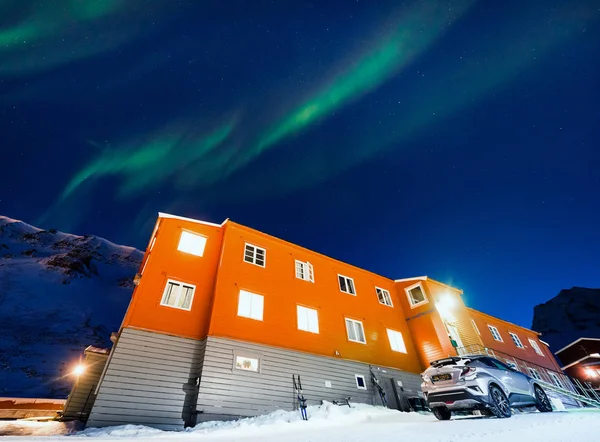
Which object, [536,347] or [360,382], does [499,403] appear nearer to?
[360,382]

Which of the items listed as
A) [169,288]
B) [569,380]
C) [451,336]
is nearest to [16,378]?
[169,288]

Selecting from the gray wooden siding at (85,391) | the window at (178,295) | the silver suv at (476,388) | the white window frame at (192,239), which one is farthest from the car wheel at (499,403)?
the gray wooden siding at (85,391)

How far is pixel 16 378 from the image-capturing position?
3756 cm

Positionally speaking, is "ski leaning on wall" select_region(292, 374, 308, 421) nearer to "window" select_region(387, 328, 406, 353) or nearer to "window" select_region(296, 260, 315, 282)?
"window" select_region(296, 260, 315, 282)

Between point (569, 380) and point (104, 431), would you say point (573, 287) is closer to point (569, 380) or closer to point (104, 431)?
point (569, 380)

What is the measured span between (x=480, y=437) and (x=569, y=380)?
4286 centimetres

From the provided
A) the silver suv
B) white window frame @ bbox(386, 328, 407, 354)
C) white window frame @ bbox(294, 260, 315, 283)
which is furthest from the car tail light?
white window frame @ bbox(386, 328, 407, 354)

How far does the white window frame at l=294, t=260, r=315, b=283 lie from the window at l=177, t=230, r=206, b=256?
6344mm

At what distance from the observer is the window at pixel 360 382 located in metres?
16.0

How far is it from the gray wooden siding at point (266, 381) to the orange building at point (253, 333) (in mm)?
48

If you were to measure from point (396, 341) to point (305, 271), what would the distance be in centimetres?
843

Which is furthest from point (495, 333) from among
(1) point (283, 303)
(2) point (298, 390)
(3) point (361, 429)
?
(3) point (361, 429)

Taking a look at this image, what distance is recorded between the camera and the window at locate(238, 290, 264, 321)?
1497 centimetres

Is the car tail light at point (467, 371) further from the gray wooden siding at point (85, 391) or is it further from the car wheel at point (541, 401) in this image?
the gray wooden siding at point (85, 391)
